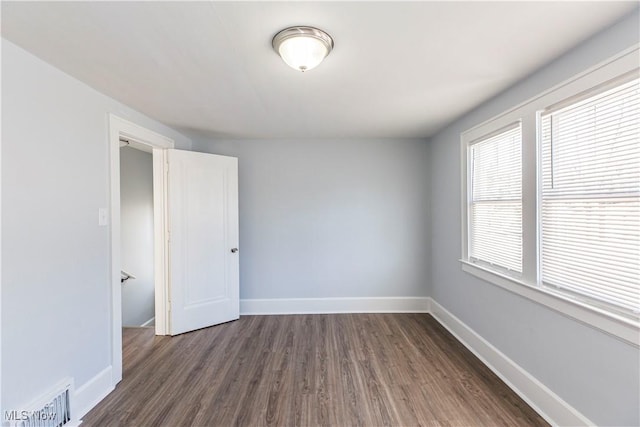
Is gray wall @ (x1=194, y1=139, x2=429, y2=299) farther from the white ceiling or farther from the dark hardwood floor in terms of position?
the white ceiling

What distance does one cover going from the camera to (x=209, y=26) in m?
1.39

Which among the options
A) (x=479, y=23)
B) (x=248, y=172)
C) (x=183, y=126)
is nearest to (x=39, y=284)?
(x=183, y=126)

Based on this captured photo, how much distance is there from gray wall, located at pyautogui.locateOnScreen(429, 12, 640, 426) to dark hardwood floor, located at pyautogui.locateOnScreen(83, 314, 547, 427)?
32cm

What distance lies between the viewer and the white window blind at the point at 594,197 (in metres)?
1.39

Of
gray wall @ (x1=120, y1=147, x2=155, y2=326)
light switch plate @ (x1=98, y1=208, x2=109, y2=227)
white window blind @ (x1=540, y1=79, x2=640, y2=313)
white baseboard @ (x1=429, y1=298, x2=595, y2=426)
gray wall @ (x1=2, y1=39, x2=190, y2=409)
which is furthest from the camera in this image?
gray wall @ (x1=120, y1=147, x2=155, y2=326)

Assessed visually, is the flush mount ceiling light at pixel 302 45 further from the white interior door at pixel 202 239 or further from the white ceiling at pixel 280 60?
the white interior door at pixel 202 239

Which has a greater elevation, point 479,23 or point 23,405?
point 479,23

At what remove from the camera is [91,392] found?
79.2 inches

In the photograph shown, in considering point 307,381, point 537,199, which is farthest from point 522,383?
point 307,381

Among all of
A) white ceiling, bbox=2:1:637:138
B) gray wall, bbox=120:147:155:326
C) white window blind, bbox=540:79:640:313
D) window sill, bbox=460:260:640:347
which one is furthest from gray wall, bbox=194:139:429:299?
white window blind, bbox=540:79:640:313

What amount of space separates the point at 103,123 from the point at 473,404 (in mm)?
3443

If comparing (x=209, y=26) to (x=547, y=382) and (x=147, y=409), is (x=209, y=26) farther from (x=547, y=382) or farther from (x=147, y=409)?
(x=547, y=382)

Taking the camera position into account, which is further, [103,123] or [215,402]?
[103,123]

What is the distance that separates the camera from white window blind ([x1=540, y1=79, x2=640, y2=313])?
1395mm
